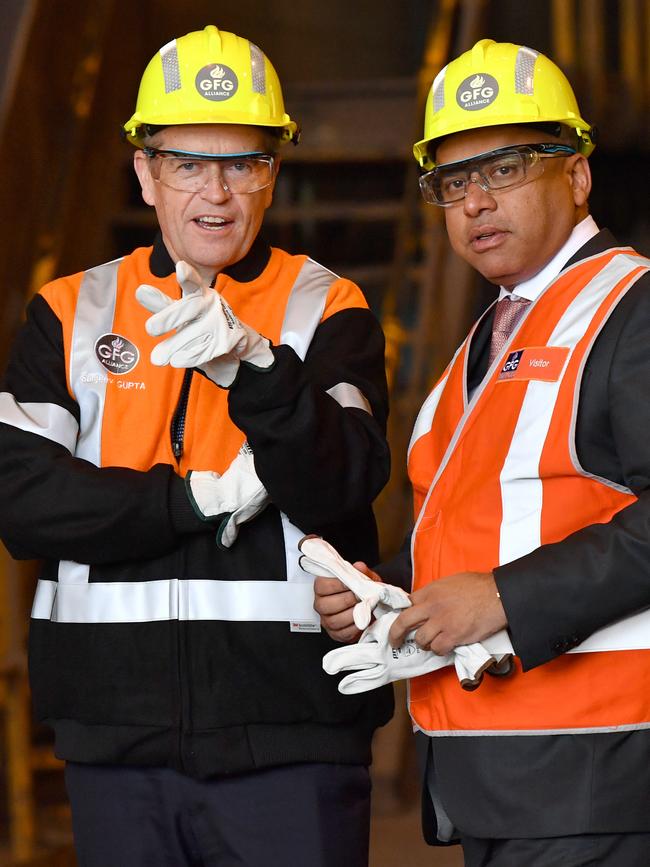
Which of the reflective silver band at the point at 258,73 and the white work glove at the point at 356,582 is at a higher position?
the reflective silver band at the point at 258,73

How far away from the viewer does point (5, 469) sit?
2447 millimetres

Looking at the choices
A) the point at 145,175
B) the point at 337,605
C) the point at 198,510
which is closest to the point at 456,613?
the point at 337,605

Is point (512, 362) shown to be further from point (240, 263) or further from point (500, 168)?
point (240, 263)

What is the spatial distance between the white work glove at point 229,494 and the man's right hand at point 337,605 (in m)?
0.17

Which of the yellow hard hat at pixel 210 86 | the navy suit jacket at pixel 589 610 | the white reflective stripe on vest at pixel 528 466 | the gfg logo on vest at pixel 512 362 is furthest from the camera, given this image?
the yellow hard hat at pixel 210 86

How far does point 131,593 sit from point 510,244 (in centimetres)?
90

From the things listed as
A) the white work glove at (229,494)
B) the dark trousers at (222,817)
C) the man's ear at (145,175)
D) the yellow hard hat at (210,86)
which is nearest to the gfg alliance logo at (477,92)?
the yellow hard hat at (210,86)

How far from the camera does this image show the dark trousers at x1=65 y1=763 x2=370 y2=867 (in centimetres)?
237

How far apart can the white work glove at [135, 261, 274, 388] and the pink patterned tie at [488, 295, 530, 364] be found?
22.0 inches

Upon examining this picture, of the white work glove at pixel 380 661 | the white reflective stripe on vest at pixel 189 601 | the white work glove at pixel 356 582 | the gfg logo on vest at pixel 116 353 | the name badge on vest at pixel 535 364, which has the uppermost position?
the gfg logo on vest at pixel 116 353

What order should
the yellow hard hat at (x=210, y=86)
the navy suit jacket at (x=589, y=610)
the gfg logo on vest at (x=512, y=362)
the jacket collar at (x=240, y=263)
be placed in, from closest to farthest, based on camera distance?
the navy suit jacket at (x=589, y=610)
the gfg logo on vest at (x=512, y=362)
the yellow hard hat at (x=210, y=86)
the jacket collar at (x=240, y=263)

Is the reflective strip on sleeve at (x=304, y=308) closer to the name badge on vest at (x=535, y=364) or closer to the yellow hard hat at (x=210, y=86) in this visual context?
the yellow hard hat at (x=210, y=86)

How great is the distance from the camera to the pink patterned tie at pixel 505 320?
2486mm

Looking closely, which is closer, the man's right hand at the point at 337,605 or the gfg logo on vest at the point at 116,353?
the man's right hand at the point at 337,605
